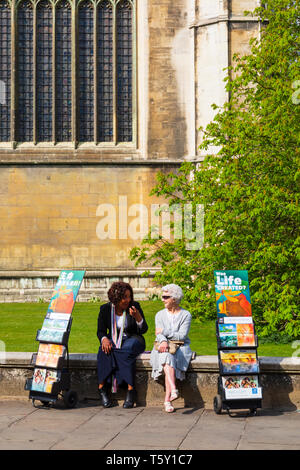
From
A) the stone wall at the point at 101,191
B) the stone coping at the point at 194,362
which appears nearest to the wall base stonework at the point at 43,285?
the stone wall at the point at 101,191

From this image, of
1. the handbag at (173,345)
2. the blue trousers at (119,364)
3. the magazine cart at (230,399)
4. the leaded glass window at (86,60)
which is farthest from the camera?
the leaded glass window at (86,60)

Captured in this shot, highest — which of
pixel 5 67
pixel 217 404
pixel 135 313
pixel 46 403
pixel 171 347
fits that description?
pixel 5 67

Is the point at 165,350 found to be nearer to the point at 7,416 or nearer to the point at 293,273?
the point at 7,416

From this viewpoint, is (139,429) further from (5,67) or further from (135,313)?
(5,67)

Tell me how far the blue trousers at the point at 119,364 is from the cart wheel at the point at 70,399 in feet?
1.02

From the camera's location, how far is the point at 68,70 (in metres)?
19.3

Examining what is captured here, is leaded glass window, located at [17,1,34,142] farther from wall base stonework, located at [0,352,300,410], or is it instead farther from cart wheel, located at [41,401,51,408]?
cart wheel, located at [41,401,51,408]

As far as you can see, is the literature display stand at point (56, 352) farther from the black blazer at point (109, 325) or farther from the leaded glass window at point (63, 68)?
the leaded glass window at point (63, 68)

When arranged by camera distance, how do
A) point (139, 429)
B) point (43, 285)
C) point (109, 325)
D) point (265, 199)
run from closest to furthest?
1. point (139, 429)
2. point (109, 325)
3. point (265, 199)
4. point (43, 285)

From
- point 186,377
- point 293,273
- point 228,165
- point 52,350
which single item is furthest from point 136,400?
point 228,165

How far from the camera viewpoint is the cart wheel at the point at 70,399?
6875 mm

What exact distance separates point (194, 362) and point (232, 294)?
2.80 ft

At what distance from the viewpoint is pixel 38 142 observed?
19.0m

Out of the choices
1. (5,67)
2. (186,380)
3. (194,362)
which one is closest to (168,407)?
(186,380)
